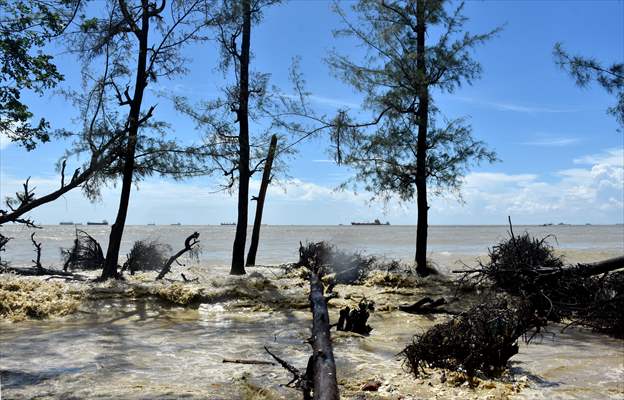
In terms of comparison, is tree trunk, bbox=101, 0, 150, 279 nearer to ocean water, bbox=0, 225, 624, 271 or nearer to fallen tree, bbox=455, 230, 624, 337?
ocean water, bbox=0, 225, 624, 271

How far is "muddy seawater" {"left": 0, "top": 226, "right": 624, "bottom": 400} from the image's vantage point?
19.3 ft

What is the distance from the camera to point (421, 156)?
17.7 meters

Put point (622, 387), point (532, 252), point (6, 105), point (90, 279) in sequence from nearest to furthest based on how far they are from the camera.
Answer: point (622, 387) < point (6, 105) < point (532, 252) < point (90, 279)

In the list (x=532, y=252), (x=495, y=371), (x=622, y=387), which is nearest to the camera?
(x=622, y=387)

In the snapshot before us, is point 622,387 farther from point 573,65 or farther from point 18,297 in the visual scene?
point 18,297

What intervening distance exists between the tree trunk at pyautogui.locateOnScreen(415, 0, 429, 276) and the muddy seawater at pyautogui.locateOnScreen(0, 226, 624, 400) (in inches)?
129

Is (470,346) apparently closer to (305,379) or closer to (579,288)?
(305,379)

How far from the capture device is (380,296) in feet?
45.1

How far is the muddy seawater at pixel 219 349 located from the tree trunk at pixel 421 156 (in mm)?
3275

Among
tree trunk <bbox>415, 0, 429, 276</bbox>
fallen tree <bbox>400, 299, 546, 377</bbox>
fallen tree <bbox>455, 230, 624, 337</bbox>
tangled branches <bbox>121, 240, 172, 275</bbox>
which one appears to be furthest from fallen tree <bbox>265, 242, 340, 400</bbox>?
tangled branches <bbox>121, 240, 172, 275</bbox>

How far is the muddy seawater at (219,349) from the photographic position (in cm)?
587

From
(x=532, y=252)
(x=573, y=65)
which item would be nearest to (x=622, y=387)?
(x=532, y=252)

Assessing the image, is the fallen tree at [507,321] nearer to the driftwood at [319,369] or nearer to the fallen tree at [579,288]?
the fallen tree at [579,288]

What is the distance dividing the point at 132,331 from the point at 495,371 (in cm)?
654
